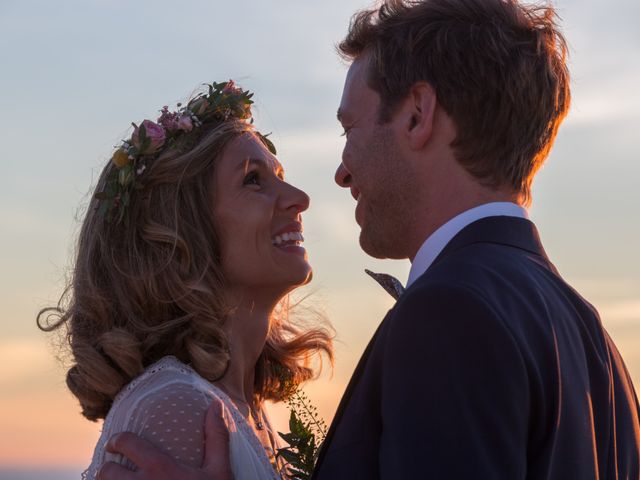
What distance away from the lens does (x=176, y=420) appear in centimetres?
457

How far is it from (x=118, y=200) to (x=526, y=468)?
3.62m

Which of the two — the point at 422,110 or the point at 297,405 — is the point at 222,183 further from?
the point at 422,110

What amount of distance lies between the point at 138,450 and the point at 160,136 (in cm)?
236

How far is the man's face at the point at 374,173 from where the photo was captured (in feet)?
13.0

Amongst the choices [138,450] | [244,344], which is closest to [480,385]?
[138,450]

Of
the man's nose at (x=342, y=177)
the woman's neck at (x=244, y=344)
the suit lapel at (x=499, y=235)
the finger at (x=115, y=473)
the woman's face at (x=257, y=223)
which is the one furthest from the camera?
the woman's face at (x=257, y=223)

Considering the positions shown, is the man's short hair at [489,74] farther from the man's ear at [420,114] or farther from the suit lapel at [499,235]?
the suit lapel at [499,235]

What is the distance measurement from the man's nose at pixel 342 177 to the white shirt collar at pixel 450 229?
105cm

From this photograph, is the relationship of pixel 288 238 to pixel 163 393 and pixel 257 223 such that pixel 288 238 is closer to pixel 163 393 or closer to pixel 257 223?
pixel 257 223

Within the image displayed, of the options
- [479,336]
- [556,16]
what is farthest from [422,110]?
[479,336]

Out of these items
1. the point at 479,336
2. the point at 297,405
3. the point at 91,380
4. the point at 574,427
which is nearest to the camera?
the point at 479,336

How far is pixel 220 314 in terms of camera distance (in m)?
5.57

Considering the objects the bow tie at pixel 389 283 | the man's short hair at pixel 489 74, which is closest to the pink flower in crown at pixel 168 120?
the man's short hair at pixel 489 74

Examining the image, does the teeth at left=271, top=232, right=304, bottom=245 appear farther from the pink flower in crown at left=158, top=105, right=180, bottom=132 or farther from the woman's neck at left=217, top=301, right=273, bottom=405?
the pink flower in crown at left=158, top=105, right=180, bottom=132
